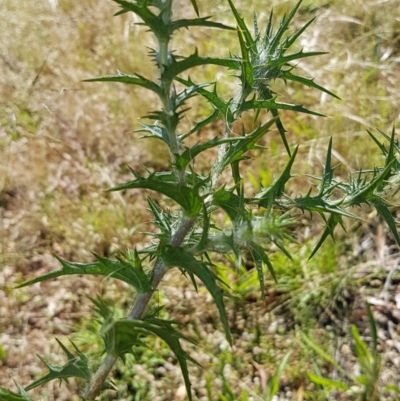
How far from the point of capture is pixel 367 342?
1860 mm

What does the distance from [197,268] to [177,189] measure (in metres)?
0.09

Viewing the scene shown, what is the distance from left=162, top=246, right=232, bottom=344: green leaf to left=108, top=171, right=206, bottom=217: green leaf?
5cm

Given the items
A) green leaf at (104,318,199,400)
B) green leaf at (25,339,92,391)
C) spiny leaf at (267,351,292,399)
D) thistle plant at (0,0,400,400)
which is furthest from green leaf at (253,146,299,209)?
spiny leaf at (267,351,292,399)

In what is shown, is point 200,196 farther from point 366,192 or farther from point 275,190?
point 366,192

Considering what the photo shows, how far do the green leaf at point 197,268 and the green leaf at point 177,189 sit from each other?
5 centimetres

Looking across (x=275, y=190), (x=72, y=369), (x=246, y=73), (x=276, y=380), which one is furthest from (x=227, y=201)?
(x=276, y=380)

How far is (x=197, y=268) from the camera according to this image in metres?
0.61

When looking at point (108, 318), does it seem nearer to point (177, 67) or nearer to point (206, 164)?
point (177, 67)

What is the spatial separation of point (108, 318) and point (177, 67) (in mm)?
303

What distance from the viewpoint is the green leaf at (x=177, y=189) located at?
591 mm

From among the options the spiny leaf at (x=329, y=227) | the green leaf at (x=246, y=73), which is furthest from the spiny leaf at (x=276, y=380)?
the green leaf at (x=246, y=73)

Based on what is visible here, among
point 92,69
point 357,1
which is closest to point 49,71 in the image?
point 92,69

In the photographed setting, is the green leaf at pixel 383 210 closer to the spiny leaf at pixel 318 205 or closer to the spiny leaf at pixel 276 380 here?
the spiny leaf at pixel 318 205

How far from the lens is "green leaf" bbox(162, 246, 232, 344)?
58 cm
